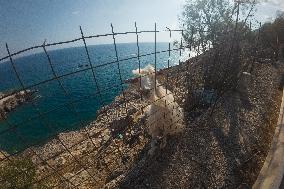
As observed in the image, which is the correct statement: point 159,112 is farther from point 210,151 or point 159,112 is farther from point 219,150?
point 219,150

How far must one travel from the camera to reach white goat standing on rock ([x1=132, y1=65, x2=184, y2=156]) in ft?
26.0

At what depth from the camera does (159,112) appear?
8312mm

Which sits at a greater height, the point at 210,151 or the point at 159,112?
the point at 159,112

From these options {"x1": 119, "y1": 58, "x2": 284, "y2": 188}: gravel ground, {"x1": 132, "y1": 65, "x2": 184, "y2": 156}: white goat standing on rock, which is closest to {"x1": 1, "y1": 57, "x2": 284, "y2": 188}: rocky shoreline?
{"x1": 119, "y1": 58, "x2": 284, "y2": 188}: gravel ground

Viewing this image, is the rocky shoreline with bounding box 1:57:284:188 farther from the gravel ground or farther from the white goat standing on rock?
the white goat standing on rock

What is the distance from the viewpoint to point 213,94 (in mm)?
11430

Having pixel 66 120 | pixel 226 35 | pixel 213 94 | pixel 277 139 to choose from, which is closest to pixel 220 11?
pixel 66 120

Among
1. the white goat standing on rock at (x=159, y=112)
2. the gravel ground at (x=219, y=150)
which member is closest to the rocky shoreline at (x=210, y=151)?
the gravel ground at (x=219, y=150)

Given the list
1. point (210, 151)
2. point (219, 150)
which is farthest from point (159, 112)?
point (219, 150)

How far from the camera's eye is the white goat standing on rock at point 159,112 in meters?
7.91

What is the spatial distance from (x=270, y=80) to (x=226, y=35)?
284 centimetres

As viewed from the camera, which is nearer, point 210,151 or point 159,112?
point 210,151

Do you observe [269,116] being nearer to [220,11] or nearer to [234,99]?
[234,99]

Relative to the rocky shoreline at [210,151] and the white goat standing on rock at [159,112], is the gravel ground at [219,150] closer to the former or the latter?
the rocky shoreline at [210,151]
